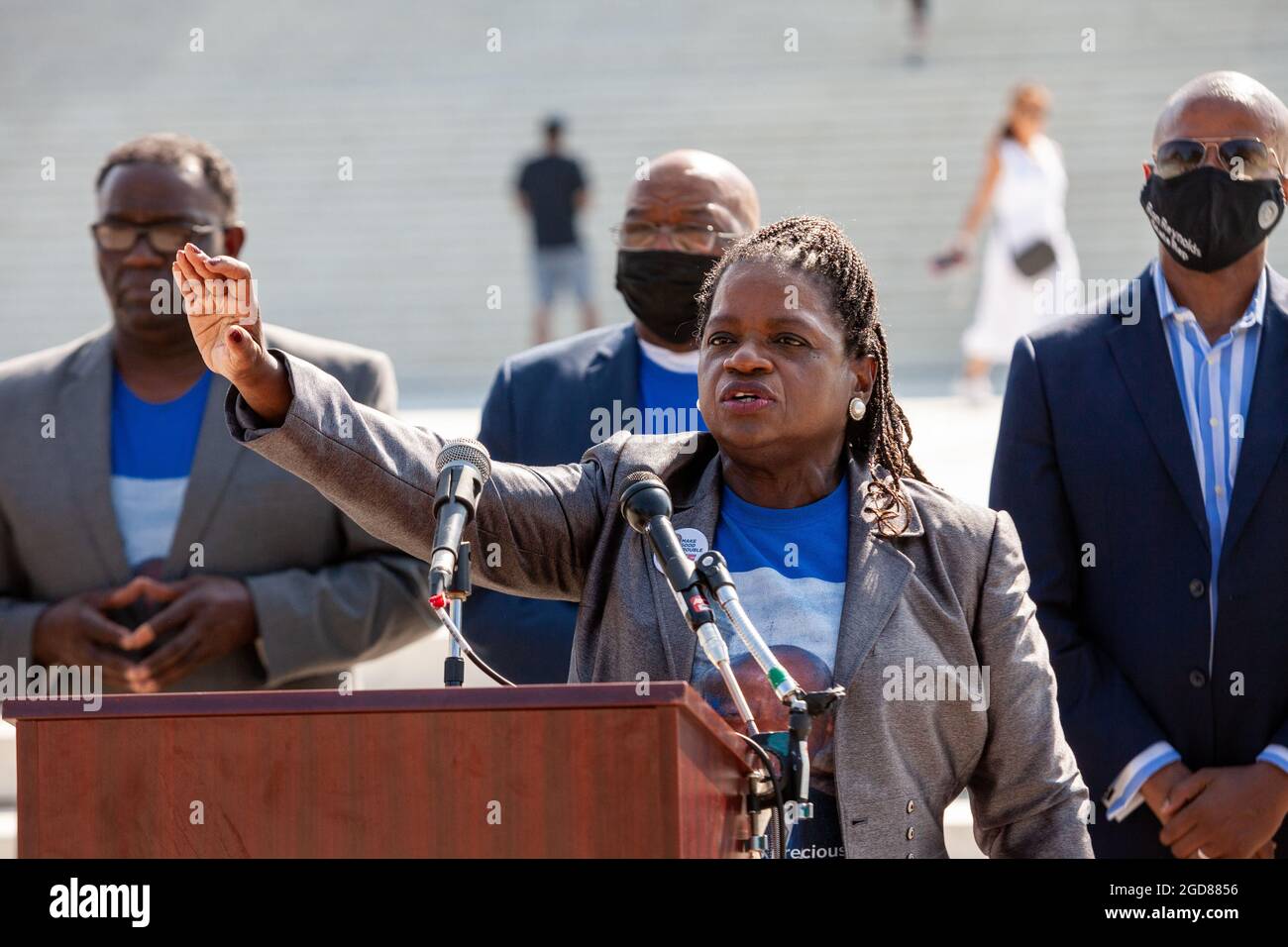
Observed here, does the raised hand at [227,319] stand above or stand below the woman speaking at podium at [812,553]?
above

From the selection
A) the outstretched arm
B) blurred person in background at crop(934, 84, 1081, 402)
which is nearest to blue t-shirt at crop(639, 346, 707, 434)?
the outstretched arm

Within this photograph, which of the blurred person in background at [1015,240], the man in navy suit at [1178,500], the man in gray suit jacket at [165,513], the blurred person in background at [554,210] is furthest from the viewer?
the blurred person in background at [554,210]

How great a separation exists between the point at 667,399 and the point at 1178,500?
4.56 ft

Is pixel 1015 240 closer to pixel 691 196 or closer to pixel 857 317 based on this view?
pixel 691 196

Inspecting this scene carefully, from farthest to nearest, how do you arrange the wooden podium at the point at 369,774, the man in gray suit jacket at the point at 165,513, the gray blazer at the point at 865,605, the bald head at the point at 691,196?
the bald head at the point at 691,196, the man in gray suit jacket at the point at 165,513, the gray blazer at the point at 865,605, the wooden podium at the point at 369,774

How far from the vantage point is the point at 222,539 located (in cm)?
526

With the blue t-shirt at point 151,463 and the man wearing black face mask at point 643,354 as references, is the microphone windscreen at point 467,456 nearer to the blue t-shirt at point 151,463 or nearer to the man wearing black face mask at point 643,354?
the man wearing black face mask at point 643,354

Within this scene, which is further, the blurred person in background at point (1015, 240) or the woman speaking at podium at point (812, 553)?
the blurred person in background at point (1015, 240)

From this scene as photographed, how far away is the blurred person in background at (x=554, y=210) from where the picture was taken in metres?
14.7

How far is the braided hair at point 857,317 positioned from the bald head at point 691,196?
1.23 meters

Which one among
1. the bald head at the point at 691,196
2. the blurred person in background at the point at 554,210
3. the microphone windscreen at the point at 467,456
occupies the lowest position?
the microphone windscreen at the point at 467,456

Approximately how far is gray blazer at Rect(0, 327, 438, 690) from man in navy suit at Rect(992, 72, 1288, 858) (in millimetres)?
1794

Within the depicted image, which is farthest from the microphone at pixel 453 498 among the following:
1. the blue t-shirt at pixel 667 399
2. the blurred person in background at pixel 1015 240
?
the blurred person in background at pixel 1015 240

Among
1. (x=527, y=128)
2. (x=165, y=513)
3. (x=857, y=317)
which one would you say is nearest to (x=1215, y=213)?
(x=857, y=317)
